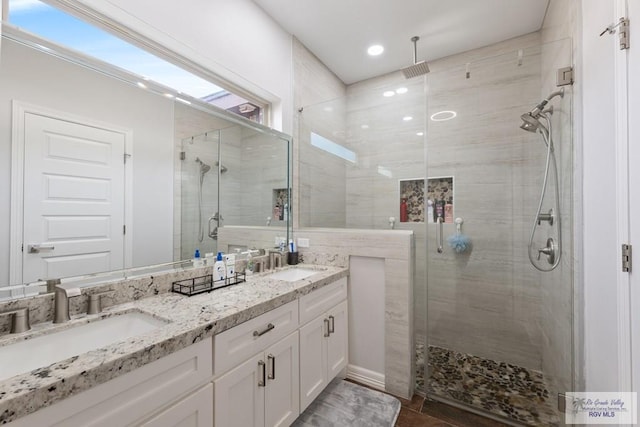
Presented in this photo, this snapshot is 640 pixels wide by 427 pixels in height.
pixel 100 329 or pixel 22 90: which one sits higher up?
pixel 22 90

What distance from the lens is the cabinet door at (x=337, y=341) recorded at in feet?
6.16

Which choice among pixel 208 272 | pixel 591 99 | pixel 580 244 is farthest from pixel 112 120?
pixel 580 244

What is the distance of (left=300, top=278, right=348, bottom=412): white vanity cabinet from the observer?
1.62m

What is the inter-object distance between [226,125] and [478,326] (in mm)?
2621

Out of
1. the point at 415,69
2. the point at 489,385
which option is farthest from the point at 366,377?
the point at 415,69

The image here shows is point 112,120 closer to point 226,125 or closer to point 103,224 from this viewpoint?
point 103,224

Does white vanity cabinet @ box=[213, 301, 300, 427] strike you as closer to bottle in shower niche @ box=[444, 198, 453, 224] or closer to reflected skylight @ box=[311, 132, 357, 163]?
bottle in shower niche @ box=[444, 198, 453, 224]

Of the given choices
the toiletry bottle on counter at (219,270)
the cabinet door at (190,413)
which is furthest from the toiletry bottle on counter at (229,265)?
the cabinet door at (190,413)

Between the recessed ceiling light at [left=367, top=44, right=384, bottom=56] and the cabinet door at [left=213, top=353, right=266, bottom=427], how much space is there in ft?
9.06

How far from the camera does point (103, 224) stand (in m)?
1.30

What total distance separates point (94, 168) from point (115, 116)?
11.1 inches

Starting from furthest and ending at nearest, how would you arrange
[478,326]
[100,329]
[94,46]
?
[478,326] < [94,46] < [100,329]

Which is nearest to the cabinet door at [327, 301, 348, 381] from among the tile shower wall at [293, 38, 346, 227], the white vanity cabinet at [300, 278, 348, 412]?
the white vanity cabinet at [300, 278, 348, 412]

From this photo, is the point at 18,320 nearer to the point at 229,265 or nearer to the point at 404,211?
the point at 229,265
